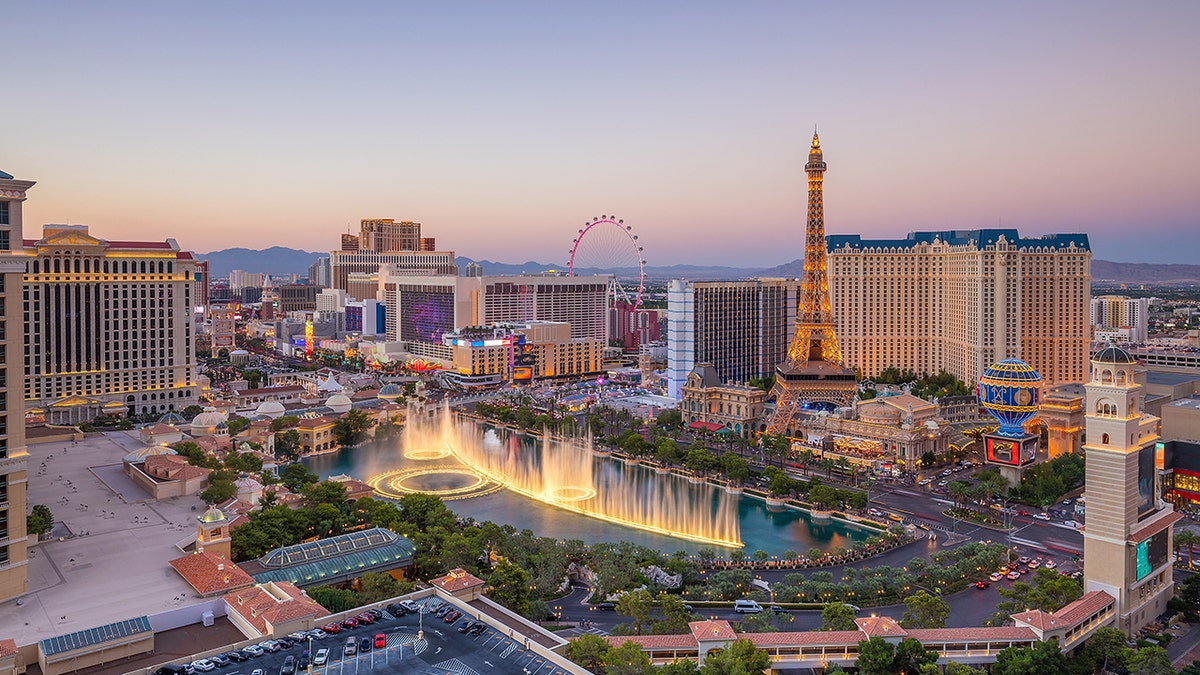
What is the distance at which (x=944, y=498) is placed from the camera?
142ft

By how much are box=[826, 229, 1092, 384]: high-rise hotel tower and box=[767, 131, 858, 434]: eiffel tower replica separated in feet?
38.1

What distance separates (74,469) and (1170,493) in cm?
5317

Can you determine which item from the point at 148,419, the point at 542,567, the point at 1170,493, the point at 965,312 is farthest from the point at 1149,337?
the point at 148,419

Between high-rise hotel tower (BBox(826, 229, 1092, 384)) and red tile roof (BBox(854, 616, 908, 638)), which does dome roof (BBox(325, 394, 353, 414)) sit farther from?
red tile roof (BBox(854, 616, 908, 638))

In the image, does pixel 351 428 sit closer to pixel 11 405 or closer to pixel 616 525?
pixel 616 525

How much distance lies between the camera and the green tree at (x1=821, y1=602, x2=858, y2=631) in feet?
78.0

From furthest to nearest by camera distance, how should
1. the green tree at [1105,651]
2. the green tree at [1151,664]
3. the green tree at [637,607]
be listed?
the green tree at [637,607] < the green tree at [1105,651] < the green tree at [1151,664]

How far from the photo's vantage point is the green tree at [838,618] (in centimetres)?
2378

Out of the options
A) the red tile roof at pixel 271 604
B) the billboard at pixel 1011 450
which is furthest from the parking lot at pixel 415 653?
the billboard at pixel 1011 450

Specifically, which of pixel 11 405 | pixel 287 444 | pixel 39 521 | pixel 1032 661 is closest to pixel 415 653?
pixel 11 405

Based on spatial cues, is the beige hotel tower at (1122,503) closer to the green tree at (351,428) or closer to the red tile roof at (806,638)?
the red tile roof at (806,638)

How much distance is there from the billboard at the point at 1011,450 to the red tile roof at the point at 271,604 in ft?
127

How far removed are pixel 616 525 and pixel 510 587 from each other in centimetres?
1440

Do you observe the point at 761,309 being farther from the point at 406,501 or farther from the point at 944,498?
the point at 406,501
